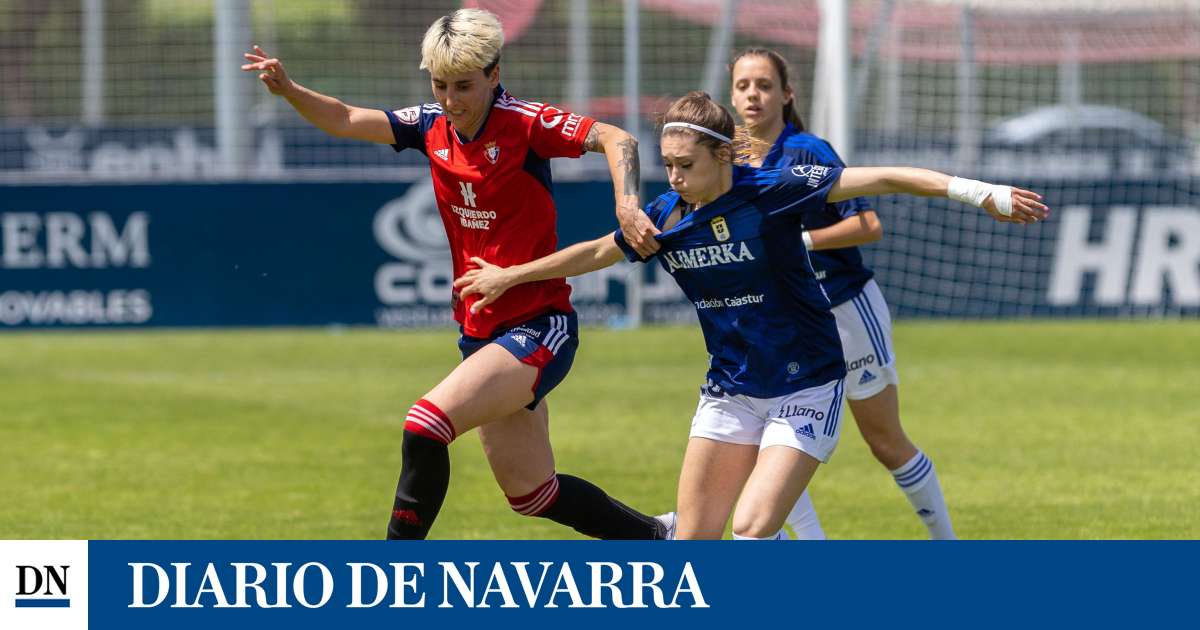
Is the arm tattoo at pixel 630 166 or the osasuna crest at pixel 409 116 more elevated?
the osasuna crest at pixel 409 116

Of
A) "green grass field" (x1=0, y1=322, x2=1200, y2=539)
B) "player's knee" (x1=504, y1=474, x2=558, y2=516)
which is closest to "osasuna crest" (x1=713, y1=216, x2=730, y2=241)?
"player's knee" (x1=504, y1=474, x2=558, y2=516)

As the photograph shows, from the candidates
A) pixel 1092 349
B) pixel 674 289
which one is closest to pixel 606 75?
pixel 674 289

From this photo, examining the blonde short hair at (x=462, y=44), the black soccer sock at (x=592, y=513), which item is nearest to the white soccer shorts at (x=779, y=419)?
the black soccer sock at (x=592, y=513)

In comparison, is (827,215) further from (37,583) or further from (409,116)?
(37,583)

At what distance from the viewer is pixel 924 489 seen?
219 inches

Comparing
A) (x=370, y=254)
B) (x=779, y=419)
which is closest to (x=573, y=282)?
(x=370, y=254)

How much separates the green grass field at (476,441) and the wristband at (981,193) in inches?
90.2

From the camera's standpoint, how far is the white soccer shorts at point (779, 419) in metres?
4.33

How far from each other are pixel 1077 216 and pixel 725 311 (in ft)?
36.3

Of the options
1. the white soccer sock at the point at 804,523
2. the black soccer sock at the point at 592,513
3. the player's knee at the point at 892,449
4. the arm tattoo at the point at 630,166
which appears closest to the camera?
the arm tattoo at the point at 630,166

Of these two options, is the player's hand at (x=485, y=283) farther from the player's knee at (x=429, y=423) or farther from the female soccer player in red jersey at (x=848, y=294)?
the female soccer player in red jersey at (x=848, y=294)

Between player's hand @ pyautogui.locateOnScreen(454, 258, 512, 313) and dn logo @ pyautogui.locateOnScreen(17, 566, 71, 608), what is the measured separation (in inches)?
71.8

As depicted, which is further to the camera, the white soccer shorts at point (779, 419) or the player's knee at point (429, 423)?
the player's knee at point (429, 423)

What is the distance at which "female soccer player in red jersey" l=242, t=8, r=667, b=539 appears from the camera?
4496mm
